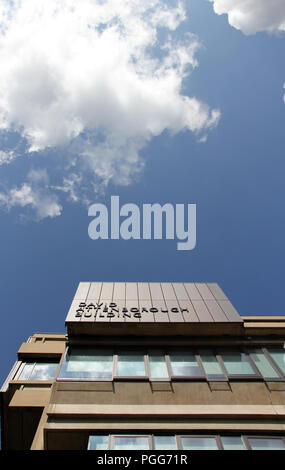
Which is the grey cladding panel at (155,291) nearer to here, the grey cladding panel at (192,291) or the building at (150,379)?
the building at (150,379)

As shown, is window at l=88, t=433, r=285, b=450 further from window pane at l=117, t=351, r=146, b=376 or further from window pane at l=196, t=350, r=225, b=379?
window pane at l=117, t=351, r=146, b=376

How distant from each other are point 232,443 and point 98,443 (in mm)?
4221

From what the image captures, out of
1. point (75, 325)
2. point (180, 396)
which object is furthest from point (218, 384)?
point (75, 325)

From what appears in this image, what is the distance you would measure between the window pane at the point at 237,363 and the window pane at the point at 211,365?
404 mm

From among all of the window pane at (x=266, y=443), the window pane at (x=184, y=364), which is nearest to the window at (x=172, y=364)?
the window pane at (x=184, y=364)

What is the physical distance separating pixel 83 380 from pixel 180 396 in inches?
146

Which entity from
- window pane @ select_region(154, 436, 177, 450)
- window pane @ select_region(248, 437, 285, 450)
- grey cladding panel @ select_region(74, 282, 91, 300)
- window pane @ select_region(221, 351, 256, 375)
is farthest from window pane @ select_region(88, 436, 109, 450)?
grey cladding panel @ select_region(74, 282, 91, 300)

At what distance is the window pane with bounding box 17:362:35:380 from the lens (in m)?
14.3

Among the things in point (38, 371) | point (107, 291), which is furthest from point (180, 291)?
point (38, 371)

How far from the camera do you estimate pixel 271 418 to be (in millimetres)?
9984

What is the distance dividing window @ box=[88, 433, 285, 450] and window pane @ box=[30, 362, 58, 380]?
238 inches

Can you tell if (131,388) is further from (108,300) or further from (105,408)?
(108,300)

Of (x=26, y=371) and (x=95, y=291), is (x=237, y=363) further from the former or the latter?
(x=26, y=371)

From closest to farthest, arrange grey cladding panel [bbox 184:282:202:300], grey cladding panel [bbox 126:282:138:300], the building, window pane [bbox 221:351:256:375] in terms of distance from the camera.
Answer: the building, window pane [bbox 221:351:256:375], grey cladding panel [bbox 126:282:138:300], grey cladding panel [bbox 184:282:202:300]
